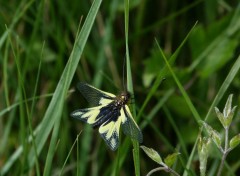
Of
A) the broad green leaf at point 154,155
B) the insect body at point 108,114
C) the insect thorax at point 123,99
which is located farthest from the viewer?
the insect thorax at point 123,99

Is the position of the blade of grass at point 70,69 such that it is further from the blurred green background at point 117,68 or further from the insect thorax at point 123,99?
the blurred green background at point 117,68

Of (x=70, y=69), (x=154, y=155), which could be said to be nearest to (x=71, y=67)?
(x=70, y=69)

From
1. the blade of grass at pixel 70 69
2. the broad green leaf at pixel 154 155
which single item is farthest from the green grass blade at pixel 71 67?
the broad green leaf at pixel 154 155

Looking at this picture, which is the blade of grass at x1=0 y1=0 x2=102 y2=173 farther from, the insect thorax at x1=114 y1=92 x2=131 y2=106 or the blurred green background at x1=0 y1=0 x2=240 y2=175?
the blurred green background at x1=0 y1=0 x2=240 y2=175

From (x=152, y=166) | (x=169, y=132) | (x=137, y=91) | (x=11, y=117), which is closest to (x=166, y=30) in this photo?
(x=137, y=91)

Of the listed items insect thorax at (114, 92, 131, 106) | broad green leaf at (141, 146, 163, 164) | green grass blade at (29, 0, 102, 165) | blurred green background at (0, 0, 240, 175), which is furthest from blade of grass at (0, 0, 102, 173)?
blurred green background at (0, 0, 240, 175)
